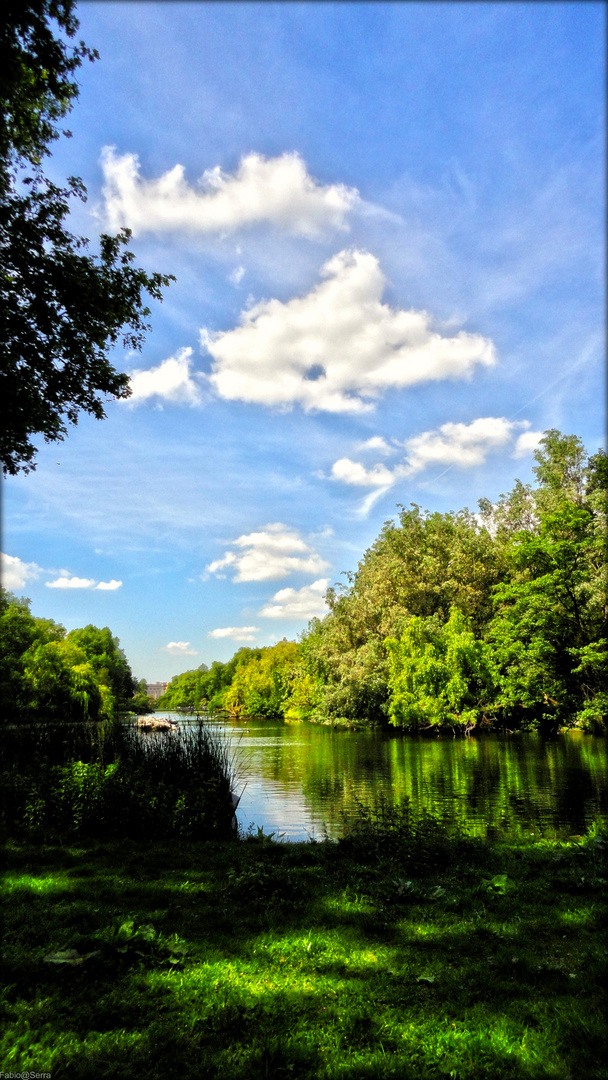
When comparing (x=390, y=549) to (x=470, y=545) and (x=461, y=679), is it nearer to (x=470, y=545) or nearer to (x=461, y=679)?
(x=470, y=545)

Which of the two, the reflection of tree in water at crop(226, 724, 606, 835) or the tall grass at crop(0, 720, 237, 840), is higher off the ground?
the tall grass at crop(0, 720, 237, 840)

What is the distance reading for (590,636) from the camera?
3347cm

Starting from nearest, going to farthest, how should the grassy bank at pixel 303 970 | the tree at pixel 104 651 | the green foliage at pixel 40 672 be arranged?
the grassy bank at pixel 303 970 < the green foliage at pixel 40 672 < the tree at pixel 104 651

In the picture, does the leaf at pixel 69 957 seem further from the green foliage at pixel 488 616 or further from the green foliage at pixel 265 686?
the green foliage at pixel 265 686

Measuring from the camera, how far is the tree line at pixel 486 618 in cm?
3322

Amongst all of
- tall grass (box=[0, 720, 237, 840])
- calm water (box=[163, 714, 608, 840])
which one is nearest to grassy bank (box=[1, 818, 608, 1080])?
A: tall grass (box=[0, 720, 237, 840])

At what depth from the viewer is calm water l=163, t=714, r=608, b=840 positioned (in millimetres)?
11492

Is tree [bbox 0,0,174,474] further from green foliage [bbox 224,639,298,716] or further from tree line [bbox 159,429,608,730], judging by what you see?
green foliage [bbox 224,639,298,716]

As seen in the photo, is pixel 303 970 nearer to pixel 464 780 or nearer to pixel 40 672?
pixel 464 780

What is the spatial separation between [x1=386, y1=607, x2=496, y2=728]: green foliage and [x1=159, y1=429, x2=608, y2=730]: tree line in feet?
0.27

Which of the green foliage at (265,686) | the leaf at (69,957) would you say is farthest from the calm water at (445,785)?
the green foliage at (265,686)

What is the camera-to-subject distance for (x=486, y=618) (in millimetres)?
46375

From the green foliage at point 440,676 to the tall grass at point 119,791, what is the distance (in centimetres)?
3030

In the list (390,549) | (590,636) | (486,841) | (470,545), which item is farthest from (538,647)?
(486,841)
